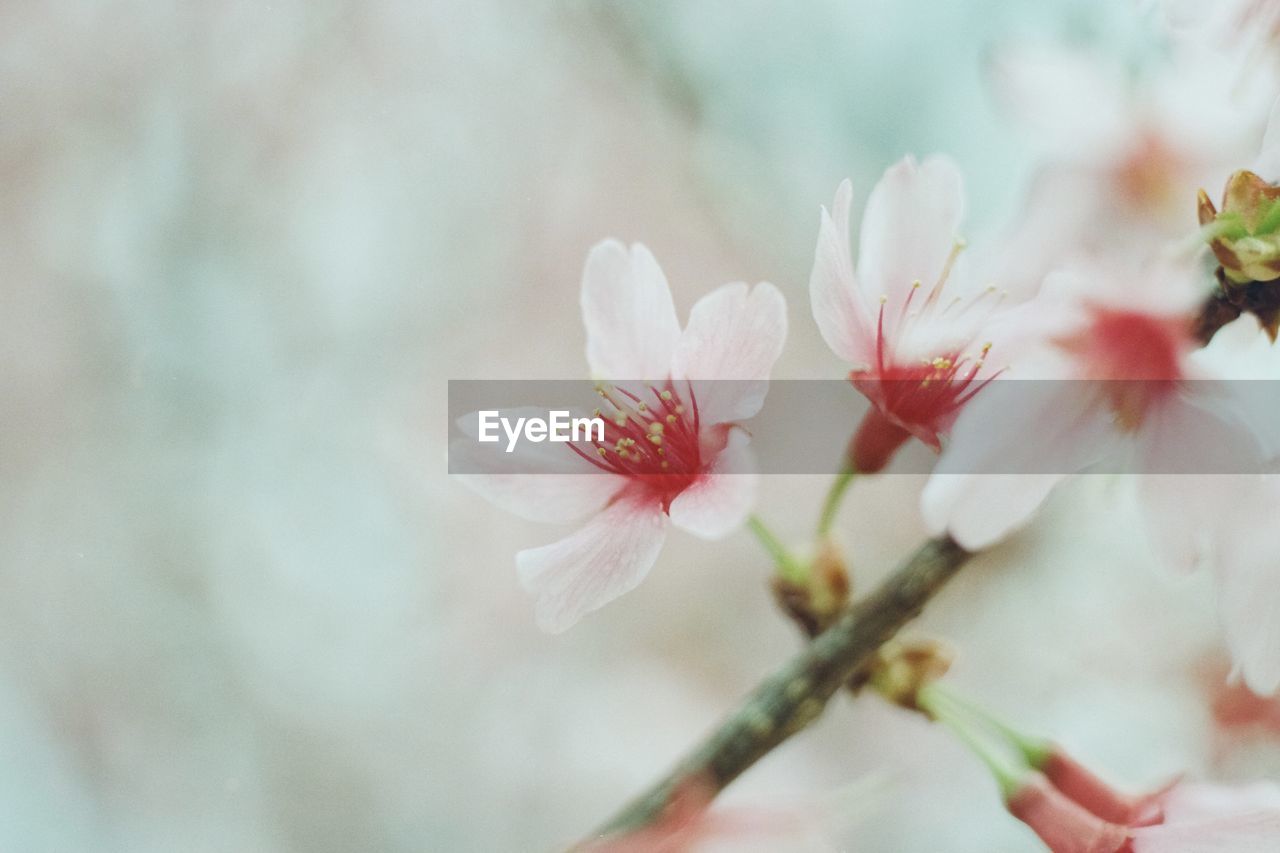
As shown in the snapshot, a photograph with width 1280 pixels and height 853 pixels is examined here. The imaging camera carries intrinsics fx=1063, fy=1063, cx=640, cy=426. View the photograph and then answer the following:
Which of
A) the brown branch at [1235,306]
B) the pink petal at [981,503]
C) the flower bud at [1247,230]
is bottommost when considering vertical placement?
the pink petal at [981,503]

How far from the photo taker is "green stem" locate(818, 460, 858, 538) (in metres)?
0.45

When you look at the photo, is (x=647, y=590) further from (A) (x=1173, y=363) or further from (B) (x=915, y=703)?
(A) (x=1173, y=363)

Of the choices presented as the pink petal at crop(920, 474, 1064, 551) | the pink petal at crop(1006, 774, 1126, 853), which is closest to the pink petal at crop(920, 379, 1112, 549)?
the pink petal at crop(920, 474, 1064, 551)

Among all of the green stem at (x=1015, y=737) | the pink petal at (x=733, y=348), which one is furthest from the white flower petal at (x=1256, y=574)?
the pink petal at (x=733, y=348)

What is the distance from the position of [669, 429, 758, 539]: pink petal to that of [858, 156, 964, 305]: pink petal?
9 cm

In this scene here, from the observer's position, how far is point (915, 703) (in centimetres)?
45

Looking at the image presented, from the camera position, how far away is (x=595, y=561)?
0.43 metres

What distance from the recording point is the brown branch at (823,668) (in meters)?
0.42

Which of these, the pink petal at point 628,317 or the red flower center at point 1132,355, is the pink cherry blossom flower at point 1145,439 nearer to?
the red flower center at point 1132,355

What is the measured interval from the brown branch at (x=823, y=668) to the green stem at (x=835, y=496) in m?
0.04

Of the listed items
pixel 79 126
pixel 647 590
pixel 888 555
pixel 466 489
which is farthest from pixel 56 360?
pixel 888 555

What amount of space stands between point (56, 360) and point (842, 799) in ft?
1.60

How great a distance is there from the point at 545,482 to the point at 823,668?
14 centimetres

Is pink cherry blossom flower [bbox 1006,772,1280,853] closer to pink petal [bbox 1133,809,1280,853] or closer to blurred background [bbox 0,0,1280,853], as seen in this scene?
pink petal [bbox 1133,809,1280,853]
